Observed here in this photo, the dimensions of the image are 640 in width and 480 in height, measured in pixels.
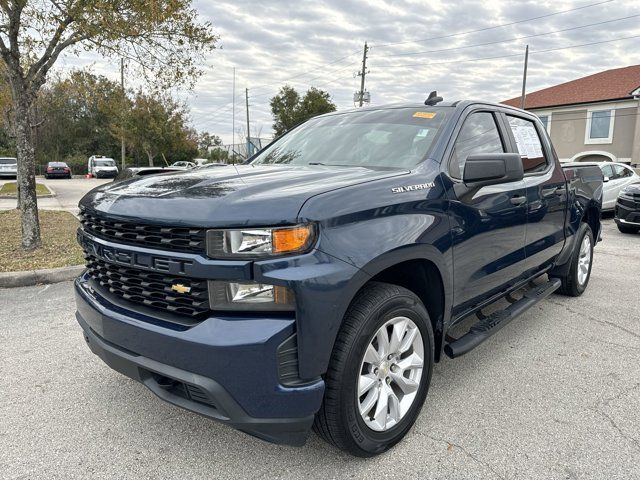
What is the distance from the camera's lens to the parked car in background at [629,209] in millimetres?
9641

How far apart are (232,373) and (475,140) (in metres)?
2.30

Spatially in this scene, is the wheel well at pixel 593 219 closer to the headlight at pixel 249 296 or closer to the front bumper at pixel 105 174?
the headlight at pixel 249 296

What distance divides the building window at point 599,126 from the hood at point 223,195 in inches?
1219

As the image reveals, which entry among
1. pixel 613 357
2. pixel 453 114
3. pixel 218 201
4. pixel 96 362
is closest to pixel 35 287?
pixel 96 362

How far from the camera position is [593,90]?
29.8 metres

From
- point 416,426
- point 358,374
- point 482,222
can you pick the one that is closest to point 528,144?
point 482,222

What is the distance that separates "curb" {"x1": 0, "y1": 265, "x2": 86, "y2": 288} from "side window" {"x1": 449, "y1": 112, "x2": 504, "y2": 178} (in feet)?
16.1

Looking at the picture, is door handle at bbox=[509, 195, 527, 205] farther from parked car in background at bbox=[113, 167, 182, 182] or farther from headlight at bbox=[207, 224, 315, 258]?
parked car in background at bbox=[113, 167, 182, 182]

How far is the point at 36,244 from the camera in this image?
7035 mm

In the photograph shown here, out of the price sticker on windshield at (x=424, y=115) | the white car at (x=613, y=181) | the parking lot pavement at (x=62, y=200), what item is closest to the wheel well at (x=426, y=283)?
the price sticker on windshield at (x=424, y=115)

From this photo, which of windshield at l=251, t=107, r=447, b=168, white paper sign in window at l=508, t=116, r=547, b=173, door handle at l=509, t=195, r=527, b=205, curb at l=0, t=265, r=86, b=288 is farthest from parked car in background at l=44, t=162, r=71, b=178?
door handle at l=509, t=195, r=527, b=205

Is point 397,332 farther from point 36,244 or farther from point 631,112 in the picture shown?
point 631,112

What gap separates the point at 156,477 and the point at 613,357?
10.9 ft

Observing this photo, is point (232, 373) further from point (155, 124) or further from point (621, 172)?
point (155, 124)
